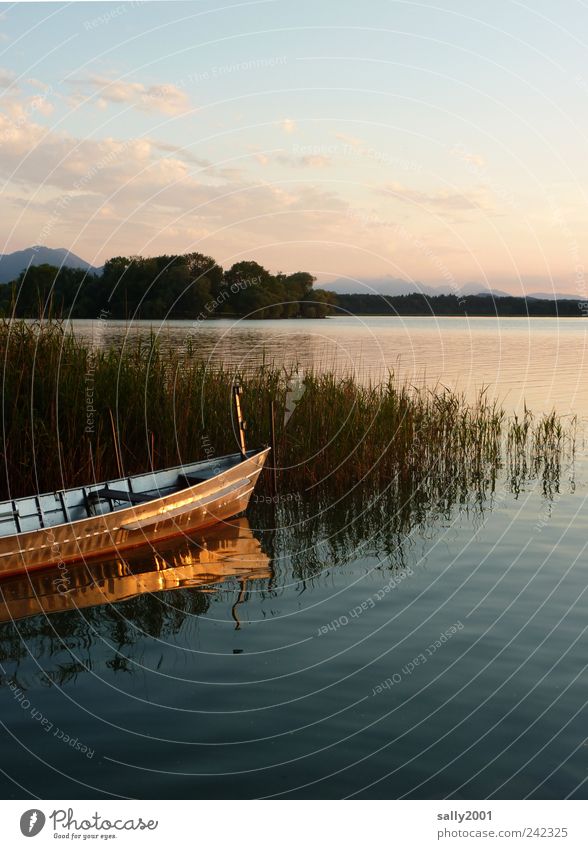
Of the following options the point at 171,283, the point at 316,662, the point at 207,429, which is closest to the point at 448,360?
the point at 171,283

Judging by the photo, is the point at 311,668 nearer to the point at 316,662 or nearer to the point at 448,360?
the point at 316,662

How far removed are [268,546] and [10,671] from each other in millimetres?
5411

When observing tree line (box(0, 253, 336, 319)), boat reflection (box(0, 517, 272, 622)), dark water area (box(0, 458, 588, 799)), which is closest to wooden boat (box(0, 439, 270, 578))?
boat reflection (box(0, 517, 272, 622))

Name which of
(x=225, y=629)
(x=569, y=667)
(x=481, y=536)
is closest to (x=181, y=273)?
(x=481, y=536)

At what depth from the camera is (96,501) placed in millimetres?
13484

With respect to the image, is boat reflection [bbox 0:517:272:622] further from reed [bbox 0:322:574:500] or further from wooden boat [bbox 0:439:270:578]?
reed [bbox 0:322:574:500]

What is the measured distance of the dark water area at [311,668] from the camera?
6480 millimetres

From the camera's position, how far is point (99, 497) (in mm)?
13492

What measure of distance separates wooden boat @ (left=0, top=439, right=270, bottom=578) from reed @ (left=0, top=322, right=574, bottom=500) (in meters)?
0.47

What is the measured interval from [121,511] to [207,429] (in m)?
4.13

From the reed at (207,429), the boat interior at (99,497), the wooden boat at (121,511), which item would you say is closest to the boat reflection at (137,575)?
the wooden boat at (121,511)

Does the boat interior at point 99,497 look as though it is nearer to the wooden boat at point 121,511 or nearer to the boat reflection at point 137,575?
the wooden boat at point 121,511

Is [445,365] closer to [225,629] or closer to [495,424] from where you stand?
[495,424]

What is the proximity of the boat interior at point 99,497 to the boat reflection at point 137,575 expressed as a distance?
757 millimetres
